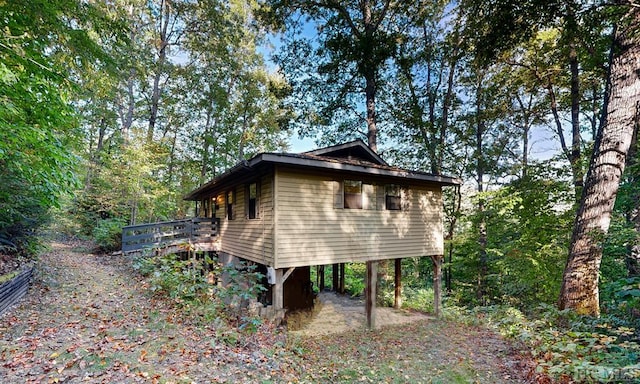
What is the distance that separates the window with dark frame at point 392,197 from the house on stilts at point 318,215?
1.4 inches

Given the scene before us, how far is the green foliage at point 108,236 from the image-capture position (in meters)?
14.8

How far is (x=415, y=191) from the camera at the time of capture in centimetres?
1042

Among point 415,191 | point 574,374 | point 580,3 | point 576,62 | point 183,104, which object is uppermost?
point 183,104

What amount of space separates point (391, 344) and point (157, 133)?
2448cm

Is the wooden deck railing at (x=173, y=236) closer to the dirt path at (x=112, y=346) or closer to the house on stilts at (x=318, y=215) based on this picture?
the house on stilts at (x=318, y=215)

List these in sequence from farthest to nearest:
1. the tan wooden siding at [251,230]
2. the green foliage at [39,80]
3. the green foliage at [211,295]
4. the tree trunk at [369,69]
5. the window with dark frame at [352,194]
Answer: the tree trunk at [369,69], the window with dark frame at [352,194], the tan wooden siding at [251,230], the green foliage at [211,295], the green foliage at [39,80]

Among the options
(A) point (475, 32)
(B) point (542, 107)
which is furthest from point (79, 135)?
(B) point (542, 107)

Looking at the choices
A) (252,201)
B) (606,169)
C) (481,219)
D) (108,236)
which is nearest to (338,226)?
(252,201)

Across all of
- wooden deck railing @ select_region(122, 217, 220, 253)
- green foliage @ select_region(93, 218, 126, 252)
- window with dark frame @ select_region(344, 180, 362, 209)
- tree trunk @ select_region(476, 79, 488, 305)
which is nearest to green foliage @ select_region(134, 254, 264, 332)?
window with dark frame @ select_region(344, 180, 362, 209)

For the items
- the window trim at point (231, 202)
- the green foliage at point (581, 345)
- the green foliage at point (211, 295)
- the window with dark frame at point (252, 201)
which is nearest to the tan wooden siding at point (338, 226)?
the green foliage at point (211, 295)

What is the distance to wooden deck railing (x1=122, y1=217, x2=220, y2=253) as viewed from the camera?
1179cm

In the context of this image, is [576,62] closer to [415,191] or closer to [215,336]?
[415,191]

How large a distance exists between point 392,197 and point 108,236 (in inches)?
576

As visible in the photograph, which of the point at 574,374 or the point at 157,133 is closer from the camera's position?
the point at 574,374
